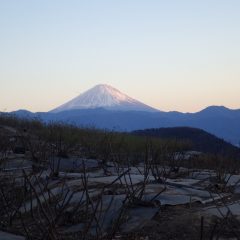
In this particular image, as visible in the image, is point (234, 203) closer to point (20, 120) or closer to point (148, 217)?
point (148, 217)

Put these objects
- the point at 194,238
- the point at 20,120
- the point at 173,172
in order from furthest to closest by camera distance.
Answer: the point at 20,120
the point at 173,172
the point at 194,238

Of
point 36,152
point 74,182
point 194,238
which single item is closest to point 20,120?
point 36,152

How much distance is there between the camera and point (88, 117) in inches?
2421

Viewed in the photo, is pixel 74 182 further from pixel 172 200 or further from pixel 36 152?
pixel 36 152

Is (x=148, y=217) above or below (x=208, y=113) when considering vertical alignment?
below

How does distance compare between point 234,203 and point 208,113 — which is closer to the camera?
point 234,203

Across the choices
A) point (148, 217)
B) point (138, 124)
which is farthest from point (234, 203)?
point (138, 124)

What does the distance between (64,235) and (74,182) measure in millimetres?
1513

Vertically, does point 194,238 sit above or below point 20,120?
below

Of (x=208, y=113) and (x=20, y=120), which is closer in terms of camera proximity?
(x=20, y=120)

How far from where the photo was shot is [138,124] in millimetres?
59094

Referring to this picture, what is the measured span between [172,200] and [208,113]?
56994 millimetres

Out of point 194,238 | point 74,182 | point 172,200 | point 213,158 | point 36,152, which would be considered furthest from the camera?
point 213,158

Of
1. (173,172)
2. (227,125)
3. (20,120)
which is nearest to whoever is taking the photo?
(173,172)
